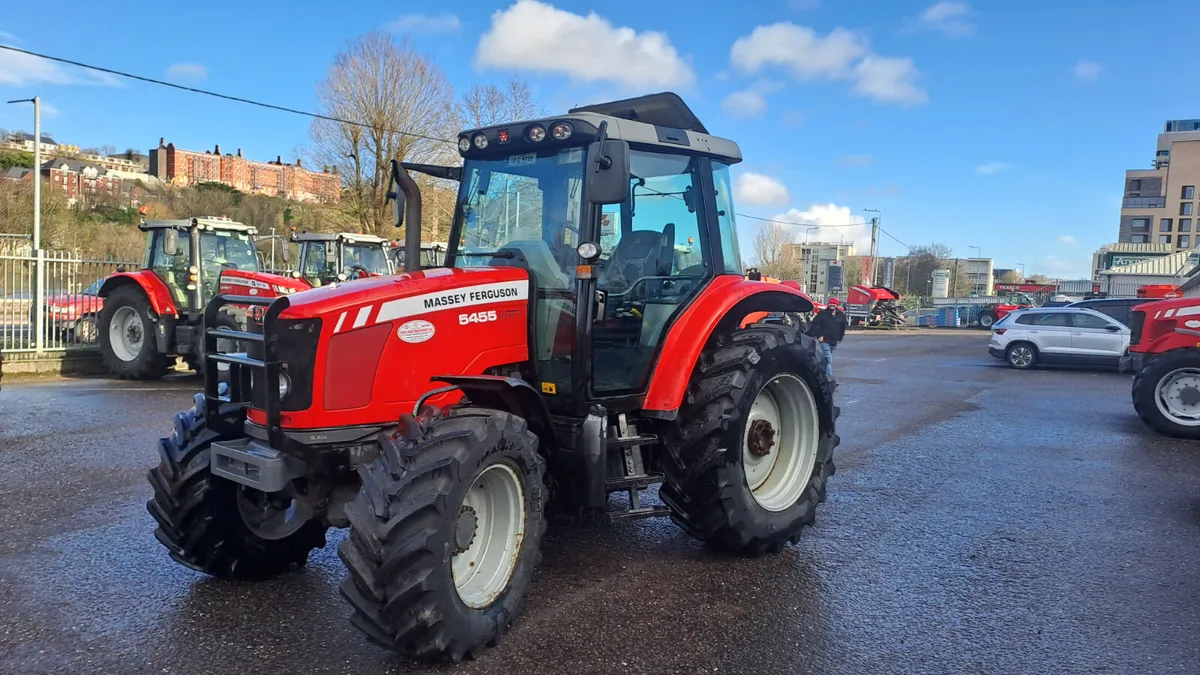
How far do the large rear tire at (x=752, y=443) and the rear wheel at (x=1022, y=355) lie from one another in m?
15.8

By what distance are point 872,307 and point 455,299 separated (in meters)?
38.0

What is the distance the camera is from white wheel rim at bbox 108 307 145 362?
13175 mm

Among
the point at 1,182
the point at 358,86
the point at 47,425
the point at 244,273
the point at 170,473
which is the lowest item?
the point at 47,425

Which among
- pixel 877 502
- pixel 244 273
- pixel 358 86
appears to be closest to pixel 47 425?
pixel 244 273

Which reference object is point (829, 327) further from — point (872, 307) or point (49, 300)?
point (872, 307)

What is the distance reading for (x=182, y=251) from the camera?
13039mm

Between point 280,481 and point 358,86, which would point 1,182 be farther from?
point 280,481

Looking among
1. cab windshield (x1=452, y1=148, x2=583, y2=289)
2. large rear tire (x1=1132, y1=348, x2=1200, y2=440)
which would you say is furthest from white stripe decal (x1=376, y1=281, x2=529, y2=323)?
large rear tire (x1=1132, y1=348, x2=1200, y2=440)

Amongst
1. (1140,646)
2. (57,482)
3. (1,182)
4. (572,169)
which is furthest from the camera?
(1,182)

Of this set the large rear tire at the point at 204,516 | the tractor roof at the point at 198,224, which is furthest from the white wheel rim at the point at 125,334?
Result: the large rear tire at the point at 204,516

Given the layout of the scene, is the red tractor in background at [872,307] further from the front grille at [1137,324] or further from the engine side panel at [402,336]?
the engine side panel at [402,336]

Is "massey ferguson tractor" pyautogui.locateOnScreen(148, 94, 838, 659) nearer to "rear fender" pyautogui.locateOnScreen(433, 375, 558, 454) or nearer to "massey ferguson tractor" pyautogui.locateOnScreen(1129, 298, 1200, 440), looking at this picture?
"rear fender" pyautogui.locateOnScreen(433, 375, 558, 454)

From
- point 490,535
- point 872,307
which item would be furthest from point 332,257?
point 872,307

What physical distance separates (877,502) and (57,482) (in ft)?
20.9
